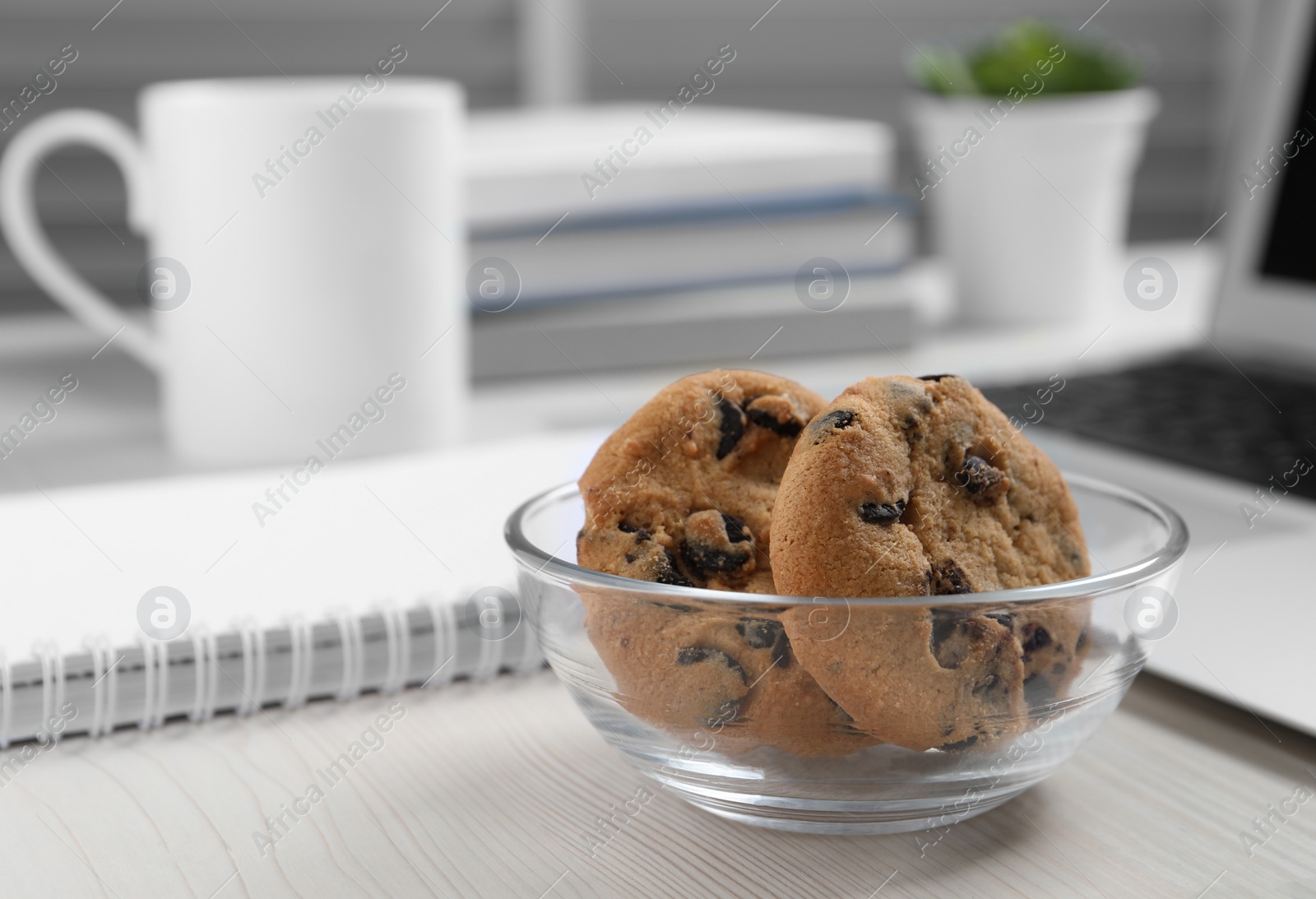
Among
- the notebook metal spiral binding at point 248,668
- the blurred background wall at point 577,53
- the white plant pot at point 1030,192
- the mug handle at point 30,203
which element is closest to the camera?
the notebook metal spiral binding at point 248,668

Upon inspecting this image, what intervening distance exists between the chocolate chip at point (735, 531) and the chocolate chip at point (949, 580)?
0.07 metres

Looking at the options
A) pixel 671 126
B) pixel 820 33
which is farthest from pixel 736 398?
pixel 820 33

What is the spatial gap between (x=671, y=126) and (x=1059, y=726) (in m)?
0.89

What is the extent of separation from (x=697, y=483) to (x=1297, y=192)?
0.79 metres

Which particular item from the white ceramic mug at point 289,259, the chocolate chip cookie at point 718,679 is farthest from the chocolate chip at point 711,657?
the white ceramic mug at point 289,259

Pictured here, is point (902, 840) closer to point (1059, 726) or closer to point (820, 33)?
point (1059, 726)

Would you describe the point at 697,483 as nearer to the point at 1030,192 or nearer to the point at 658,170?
the point at 658,170

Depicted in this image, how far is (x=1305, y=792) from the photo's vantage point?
44cm

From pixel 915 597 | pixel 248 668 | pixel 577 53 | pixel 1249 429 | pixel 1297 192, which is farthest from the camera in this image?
pixel 577 53

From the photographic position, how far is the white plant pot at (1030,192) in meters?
1.15

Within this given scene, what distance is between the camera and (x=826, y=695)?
39 cm

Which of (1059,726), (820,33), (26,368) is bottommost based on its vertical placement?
(26,368)

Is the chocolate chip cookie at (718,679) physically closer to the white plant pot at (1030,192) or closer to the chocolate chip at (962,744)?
the chocolate chip at (962,744)

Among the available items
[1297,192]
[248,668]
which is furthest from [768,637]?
[1297,192]
